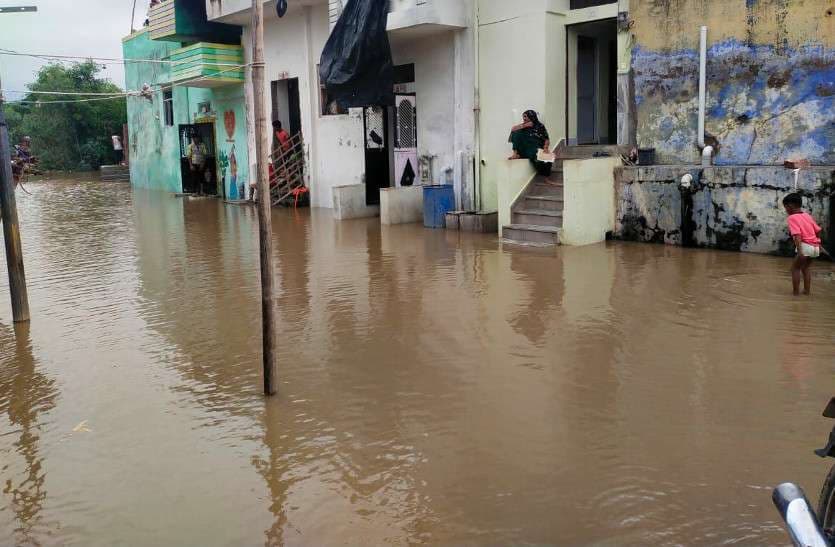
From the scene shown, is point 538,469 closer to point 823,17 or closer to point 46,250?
point 823,17

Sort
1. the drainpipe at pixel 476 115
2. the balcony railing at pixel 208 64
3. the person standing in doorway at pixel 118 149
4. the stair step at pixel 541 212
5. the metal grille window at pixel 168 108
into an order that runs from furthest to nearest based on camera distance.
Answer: the person standing in doorway at pixel 118 149
the metal grille window at pixel 168 108
the balcony railing at pixel 208 64
the drainpipe at pixel 476 115
the stair step at pixel 541 212

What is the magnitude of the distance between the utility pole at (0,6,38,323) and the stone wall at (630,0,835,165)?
8234 mm

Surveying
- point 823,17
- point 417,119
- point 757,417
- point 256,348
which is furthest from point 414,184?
point 757,417

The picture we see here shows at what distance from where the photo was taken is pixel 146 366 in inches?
232

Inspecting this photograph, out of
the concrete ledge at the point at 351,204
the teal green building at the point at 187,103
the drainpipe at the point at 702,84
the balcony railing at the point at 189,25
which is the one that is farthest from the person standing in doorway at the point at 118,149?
the drainpipe at the point at 702,84

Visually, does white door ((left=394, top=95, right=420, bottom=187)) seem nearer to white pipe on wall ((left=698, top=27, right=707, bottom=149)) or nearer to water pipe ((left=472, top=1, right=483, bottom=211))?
water pipe ((left=472, top=1, right=483, bottom=211))

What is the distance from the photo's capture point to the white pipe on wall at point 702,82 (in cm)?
1059

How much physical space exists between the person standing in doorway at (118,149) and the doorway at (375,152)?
85.3 feet

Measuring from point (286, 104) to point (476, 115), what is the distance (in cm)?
776

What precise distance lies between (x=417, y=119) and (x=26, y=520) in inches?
499

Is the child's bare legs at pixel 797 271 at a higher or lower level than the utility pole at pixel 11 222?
lower

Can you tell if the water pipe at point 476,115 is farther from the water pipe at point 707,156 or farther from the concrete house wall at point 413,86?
the water pipe at point 707,156

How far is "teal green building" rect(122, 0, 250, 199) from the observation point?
2077 centimetres

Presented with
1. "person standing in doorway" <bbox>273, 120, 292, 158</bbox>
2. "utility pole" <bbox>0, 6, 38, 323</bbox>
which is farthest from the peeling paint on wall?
"person standing in doorway" <bbox>273, 120, 292, 158</bbox>
